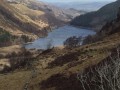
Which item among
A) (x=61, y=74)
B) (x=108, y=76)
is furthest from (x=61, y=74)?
(x=108, y=76)

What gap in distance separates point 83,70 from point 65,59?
23.6 m

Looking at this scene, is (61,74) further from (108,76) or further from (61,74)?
(108,76)

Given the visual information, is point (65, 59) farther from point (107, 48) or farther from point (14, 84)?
point (14, 84)

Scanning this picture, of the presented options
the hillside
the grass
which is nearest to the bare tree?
the hillside

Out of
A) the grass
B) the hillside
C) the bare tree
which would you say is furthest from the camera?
the grass

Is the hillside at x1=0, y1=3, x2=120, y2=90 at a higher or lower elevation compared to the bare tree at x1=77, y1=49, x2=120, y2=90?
lower

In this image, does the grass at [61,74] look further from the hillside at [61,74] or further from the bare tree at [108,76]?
the bare tree at [108,76]

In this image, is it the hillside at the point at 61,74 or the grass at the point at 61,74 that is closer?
the hillside at the point at 61,74

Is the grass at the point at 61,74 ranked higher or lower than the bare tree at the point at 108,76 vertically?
lower

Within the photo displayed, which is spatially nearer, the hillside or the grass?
the hillside

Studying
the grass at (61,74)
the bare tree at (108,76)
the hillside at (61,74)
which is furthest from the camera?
the grass at (61,74)

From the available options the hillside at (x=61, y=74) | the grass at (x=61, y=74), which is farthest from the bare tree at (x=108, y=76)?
the grass at (x=61, y=74)

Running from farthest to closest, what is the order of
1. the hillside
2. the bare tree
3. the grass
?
1. the grass
2. the hillside
3. the bare tree

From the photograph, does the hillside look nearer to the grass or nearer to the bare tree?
the grass
